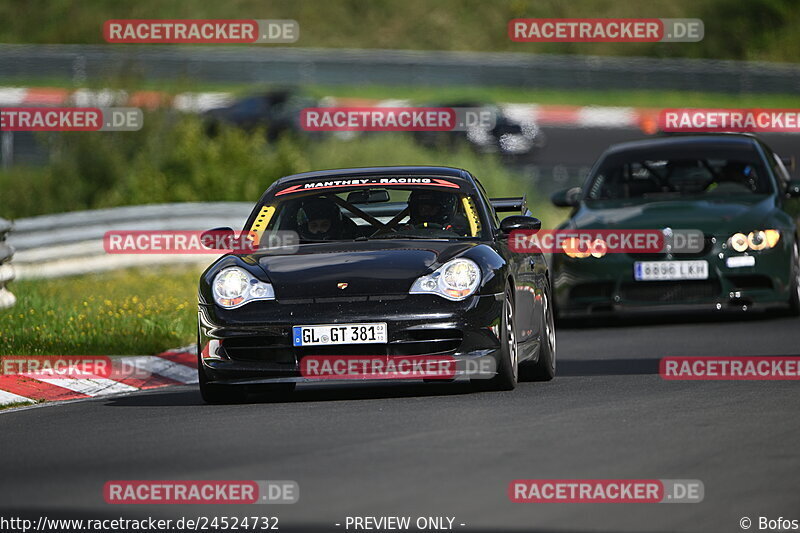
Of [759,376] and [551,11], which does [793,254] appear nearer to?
[759,376]

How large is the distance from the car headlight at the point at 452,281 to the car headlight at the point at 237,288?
0.82m

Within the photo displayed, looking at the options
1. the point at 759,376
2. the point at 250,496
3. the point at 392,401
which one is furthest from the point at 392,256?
the point at 250,496

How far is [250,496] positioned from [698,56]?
4388 centimetres

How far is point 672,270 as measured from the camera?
46.7ft

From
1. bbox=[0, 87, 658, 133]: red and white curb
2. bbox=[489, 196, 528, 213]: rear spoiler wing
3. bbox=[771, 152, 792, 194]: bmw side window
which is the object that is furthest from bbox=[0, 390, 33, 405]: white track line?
bbox=[0, 87, 658, 133]: red and white curb

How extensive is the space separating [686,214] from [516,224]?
440 centimetres

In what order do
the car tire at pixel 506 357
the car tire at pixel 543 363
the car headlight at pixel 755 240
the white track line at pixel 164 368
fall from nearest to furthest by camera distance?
the car tire at pixel 506 357 → the car tire at pixel 543 363 → the white track line at pixel 164 368 → the car headlight at pixel 755 240

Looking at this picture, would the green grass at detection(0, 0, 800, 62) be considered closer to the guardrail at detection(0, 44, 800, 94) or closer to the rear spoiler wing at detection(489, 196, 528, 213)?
the guardrail at detection(0, 44, 800, 94)

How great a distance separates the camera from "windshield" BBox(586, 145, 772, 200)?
49.9 ft

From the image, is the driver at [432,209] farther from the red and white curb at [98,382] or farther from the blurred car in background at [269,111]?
the blurred car in background at [269,111]

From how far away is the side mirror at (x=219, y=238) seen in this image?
10562 mm

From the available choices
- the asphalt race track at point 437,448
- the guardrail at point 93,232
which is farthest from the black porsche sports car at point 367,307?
the guardrail at point 93,232

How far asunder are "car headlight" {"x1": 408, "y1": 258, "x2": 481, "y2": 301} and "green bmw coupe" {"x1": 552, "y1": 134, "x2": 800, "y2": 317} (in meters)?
4.96

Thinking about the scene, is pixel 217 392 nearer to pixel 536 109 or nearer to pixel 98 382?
pixel 98 382
